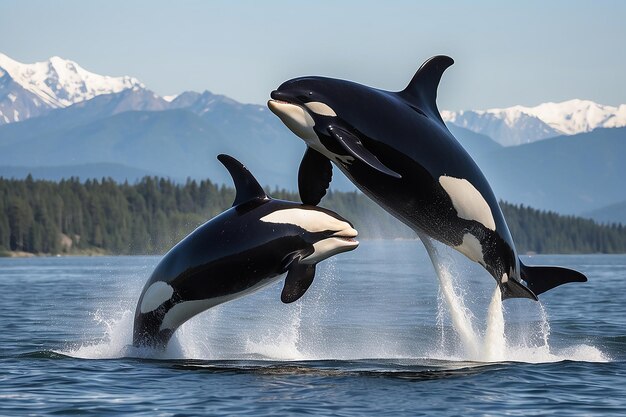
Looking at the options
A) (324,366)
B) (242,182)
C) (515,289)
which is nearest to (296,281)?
(324,366)

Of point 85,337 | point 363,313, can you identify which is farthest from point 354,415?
point 363,313

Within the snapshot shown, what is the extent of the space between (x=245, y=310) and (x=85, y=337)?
31.2 ft

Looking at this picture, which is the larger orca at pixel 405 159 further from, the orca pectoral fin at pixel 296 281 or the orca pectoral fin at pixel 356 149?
the orca pectoral fin at pixel 296 281

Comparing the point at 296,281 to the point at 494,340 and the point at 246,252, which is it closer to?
the point at 246,252

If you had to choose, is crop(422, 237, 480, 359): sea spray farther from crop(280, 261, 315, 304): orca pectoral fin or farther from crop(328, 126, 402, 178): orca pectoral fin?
crop(328, 126, 402, 178): orca pectoral fin

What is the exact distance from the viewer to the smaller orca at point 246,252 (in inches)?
699

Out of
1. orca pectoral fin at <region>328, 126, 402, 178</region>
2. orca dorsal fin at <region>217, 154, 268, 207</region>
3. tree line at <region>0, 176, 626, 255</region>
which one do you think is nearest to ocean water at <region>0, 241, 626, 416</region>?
orca dorsal fin at <region>217, 154, 268, 207</region>

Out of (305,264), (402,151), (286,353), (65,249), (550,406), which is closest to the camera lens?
(550,406)

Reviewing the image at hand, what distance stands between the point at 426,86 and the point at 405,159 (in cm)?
148

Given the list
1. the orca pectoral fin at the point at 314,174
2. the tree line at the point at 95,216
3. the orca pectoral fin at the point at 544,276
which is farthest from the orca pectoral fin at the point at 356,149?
the tree line at the point at 95,216

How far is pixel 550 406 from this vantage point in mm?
15156

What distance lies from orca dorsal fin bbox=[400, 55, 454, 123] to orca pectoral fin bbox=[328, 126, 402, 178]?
1.46 m

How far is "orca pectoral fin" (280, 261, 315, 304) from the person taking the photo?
57.8 ft

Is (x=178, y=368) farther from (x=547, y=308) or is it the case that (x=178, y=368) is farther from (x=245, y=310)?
(x=547, y=308)
